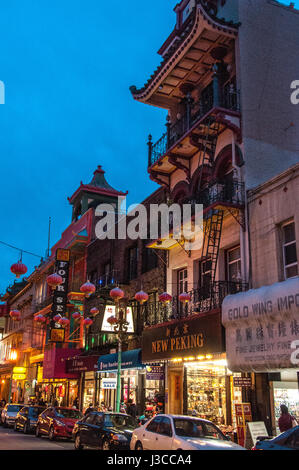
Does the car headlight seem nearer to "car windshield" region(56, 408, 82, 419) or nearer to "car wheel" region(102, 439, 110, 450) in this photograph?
"car wheel" region(102, 439, 110, 450)

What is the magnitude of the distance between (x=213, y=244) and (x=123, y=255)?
33.6ft

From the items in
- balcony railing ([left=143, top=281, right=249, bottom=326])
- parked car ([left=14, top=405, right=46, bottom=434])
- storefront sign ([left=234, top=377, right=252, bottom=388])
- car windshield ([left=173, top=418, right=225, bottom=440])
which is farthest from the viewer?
parked car ([left=14, top=405, right=46, bottom=434])

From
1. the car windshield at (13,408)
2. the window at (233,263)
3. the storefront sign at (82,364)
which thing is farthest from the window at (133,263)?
the car windshield at (13,408)

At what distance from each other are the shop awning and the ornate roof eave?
41.5 feet

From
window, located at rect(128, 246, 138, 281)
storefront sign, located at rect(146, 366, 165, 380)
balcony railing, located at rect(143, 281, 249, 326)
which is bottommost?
storefront sign, located at rect(146, 366, 165, 380)

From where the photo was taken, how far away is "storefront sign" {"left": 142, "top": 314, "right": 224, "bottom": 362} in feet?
55.5

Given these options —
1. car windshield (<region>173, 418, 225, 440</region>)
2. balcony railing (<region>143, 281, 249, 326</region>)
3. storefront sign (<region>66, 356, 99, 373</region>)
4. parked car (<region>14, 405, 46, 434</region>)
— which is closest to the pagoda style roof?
storefront sign (<region>66, 356, 99, 373</region>)

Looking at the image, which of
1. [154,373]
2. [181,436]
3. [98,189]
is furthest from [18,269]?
[98,189]

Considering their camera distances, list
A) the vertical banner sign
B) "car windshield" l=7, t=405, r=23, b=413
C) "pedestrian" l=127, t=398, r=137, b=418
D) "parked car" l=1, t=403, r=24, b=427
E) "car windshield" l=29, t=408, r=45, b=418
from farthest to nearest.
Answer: the vertical banner sign < "car windshield" l=7, t=405, r=23, b=413 < "parked car" l=1, t=403, r=24, b=427 < "car windshield" l=29, t=408, r=45, b=418 < "pedestrian" l=127, t=398, r=137, b=418

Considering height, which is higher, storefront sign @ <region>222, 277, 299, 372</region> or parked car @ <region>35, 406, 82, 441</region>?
storefront sign @ <region>222, 277, 299, 372</region>

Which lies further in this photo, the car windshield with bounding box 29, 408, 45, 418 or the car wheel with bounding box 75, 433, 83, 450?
the car windshield with bounding box 29, 408, 45, 418

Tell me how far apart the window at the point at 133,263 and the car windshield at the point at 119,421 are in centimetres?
1149

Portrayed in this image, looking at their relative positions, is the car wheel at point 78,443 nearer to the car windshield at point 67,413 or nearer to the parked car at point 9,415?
the car windshield at point 67,413

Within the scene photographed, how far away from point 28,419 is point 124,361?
234 inches
